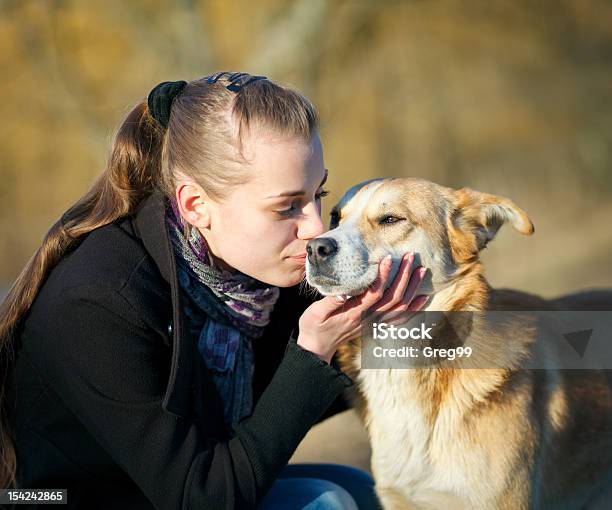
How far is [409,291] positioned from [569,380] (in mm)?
685

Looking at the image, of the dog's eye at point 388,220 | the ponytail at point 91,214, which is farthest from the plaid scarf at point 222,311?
the dog's eye at point 388,220

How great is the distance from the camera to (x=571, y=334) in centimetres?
259

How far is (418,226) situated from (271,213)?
542mm

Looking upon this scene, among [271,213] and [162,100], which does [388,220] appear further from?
[162,100]

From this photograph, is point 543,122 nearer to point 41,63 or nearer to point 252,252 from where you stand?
point 41,63

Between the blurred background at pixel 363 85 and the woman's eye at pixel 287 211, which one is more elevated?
the blurred background at pixel 363 85

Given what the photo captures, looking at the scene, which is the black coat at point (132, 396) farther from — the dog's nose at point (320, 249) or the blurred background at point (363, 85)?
the blurred background at point (363, 85)

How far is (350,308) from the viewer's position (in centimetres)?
203

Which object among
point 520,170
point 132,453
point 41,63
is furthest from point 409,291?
point 41,63

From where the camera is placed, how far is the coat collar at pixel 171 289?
1.85m

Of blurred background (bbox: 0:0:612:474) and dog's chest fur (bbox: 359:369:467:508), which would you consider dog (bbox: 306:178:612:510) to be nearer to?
dog's chest fur (bbox: 359:369:467:508)

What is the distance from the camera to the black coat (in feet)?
6.01

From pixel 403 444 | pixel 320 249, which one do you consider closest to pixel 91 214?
pixel 320 249

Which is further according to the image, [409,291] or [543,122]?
[543,122]
